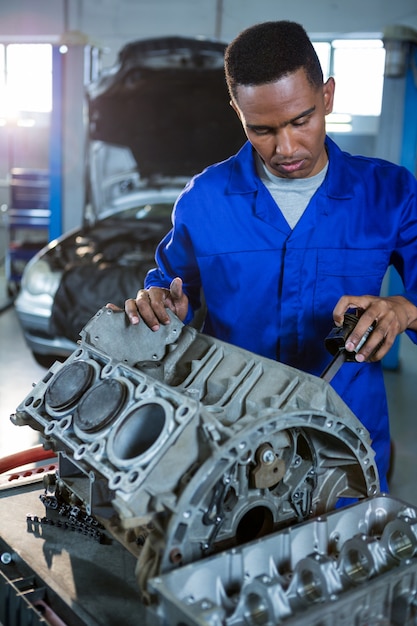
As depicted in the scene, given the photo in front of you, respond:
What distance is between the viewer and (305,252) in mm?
1543

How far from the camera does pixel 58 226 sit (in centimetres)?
575

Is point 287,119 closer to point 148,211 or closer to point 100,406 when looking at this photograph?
point 100,406

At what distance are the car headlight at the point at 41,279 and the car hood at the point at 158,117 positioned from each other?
3.61 ft

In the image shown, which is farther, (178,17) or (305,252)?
(178,17)

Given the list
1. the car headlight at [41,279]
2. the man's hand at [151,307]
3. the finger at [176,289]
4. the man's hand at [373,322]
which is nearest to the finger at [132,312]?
the man's hand at [151,307]

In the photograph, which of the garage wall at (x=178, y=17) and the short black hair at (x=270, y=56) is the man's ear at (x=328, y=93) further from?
the garage wall at (x=178, y=17)

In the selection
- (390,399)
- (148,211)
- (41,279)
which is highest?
(148,211)

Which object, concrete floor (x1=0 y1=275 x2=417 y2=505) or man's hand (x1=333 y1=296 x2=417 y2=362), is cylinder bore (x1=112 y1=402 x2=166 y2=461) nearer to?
man's hand (x1=333 y1=296 x2=417 y2=362)

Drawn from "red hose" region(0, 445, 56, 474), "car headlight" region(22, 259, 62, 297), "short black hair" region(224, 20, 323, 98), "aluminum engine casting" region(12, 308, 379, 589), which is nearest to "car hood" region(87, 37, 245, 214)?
"car headlight" region(22, 259, 62, 297)

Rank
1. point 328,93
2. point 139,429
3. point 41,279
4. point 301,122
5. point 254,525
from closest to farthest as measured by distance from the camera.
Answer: point 139,429
point 254,525
point 301,122
point 328,93
point 41,279

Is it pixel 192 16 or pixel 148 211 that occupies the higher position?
pixel 192 16

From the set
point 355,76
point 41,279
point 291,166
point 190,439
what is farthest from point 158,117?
point 190,439

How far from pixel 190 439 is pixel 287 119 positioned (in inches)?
26.2

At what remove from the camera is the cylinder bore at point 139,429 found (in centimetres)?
114
